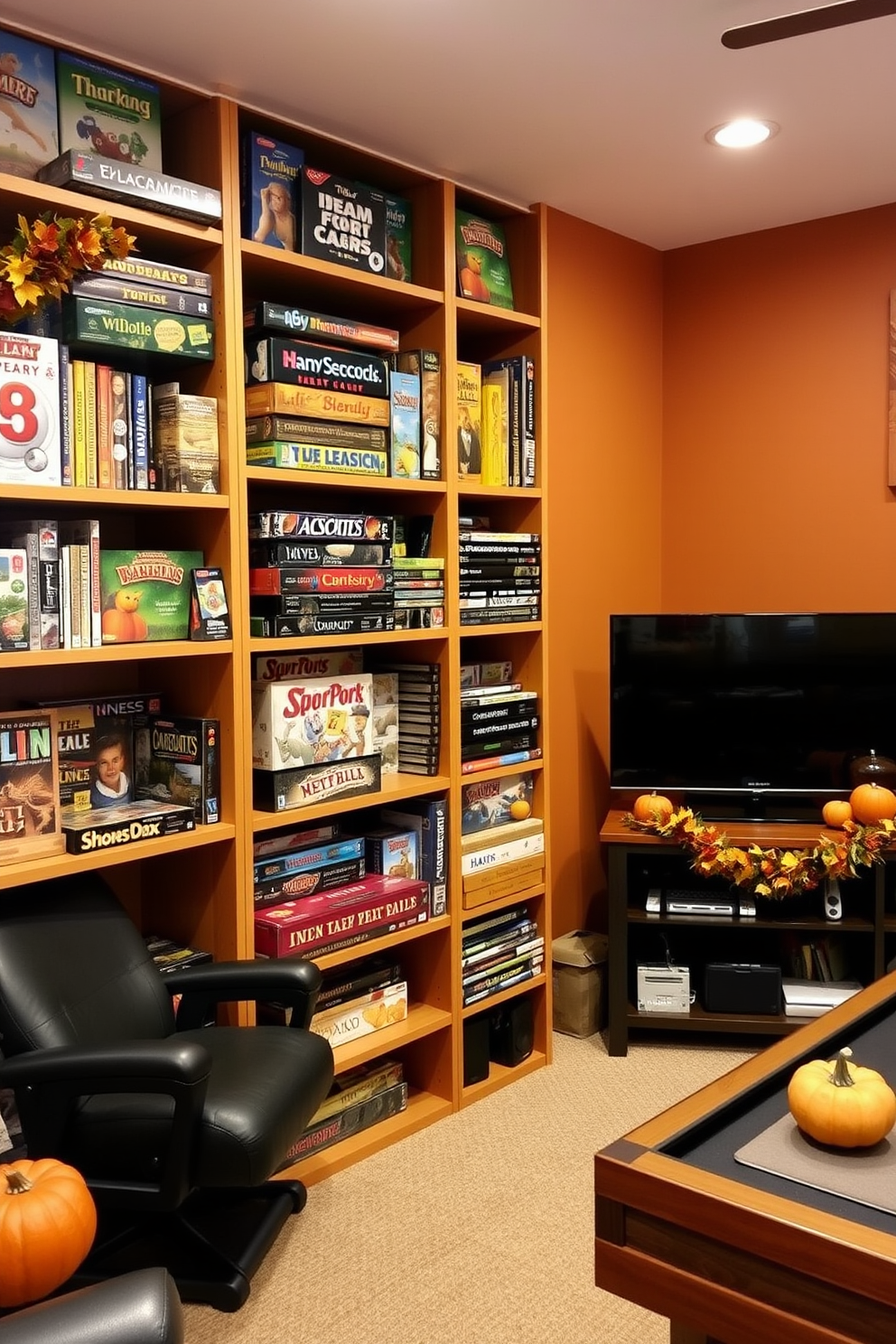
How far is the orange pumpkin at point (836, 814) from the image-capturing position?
3.45 meters

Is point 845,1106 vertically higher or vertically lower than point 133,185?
lower

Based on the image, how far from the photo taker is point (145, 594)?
2.46 meters

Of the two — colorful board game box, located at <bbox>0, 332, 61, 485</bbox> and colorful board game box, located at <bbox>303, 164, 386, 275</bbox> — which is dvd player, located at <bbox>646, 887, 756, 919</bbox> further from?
colorful board game box, located at <bbox>0, 332, 61, 485</bbox>

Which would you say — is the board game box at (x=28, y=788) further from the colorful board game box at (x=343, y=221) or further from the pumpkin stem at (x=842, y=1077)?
the pumpkin stem at (x=842, y=1077)

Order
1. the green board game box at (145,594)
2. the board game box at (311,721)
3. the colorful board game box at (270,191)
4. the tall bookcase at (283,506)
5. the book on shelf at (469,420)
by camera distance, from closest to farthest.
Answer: the green board game box at (145,594) < the tall bookcase at (283,506) < the colorful board game box at (270,191) < the board game box at (311,721) < the book on shelf at (469,420)

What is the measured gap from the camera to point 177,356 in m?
2.47

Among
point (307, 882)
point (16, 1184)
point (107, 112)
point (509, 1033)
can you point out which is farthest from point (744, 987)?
point (107, 112)

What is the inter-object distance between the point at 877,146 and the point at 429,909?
243 cm

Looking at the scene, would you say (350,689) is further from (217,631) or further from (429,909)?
(429,909)

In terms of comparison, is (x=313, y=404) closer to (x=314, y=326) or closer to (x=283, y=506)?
(x=314, y=326)

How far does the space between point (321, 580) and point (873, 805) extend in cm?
180

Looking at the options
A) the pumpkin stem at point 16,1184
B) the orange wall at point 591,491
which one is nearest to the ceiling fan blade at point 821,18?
the orange wall at point 591,491

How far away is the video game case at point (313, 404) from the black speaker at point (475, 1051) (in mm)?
1720

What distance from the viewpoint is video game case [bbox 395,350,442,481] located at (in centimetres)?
305
